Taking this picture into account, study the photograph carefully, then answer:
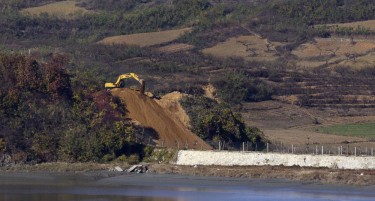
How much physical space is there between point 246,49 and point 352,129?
116ft

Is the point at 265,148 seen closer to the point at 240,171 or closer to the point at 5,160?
the point at 240,171

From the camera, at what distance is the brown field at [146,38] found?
119500mm

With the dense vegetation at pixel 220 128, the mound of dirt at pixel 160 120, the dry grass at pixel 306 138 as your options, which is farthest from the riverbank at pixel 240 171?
the dry grass at pixel 306 138

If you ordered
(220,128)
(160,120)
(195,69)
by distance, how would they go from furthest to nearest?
(195,69)
(220,128)
(160,120)

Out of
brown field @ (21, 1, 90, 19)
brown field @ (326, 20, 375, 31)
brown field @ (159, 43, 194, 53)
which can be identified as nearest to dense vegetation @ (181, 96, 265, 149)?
brown field @ (159, 43, 194, 53)

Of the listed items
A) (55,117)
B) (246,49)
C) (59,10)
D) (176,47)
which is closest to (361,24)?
(246,49)

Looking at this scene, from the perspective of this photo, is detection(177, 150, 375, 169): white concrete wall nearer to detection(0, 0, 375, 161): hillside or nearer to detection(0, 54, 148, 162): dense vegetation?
detection(0, 0, 375, 161): hillside

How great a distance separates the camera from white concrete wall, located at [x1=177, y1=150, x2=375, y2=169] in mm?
54719

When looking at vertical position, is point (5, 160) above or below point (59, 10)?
below

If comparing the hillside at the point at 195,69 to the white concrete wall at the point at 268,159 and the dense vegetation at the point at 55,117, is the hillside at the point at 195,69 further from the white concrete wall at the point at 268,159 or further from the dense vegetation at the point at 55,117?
the white concrete wall at the point at 268,159

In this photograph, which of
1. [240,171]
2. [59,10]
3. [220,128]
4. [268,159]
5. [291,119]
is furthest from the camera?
[59,10]

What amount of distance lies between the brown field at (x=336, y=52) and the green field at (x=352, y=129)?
24.8m

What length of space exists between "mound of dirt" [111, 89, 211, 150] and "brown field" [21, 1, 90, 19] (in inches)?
2732

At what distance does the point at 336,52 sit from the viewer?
11919 centimetres
